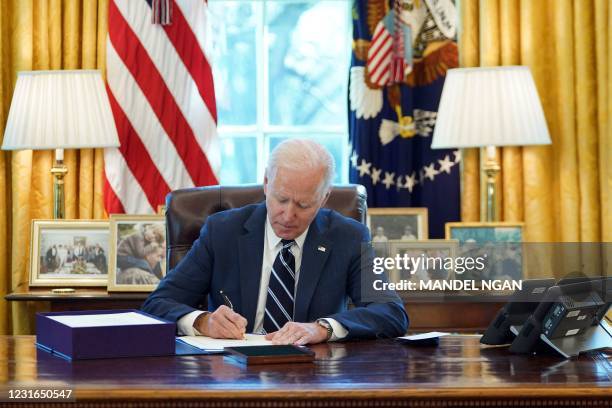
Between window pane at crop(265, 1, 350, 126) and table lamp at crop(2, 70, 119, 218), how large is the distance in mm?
906

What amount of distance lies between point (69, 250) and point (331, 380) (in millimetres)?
2400

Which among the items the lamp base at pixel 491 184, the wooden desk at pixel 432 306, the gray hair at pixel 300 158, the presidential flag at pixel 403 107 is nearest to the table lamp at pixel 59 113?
the wooden desk at pixel 432 306

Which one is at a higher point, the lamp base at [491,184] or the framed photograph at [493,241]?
the lamp base at [491,184]

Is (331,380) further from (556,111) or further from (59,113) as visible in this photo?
(556,111)

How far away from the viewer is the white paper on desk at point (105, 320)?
2000 millimetres

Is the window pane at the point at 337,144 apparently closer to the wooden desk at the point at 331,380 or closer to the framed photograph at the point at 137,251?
the framed photograph at the point at 137,251

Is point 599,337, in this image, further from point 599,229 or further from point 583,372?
point 599,229

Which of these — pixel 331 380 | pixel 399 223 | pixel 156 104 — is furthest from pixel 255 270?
pixel 156 104

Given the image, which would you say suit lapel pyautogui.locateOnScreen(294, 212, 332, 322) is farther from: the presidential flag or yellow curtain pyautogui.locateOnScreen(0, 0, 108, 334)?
yellow curtain pyautogui.locateOnScreen(0, 0, 108, 334)

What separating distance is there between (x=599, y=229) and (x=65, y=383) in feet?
9.69

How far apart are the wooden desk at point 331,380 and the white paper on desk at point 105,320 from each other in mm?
93

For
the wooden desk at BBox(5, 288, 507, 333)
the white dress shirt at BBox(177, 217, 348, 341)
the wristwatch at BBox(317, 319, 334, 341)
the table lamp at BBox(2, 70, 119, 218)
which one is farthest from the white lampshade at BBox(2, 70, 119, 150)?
the wristwatch at BBox(317, 319, 334, 341)

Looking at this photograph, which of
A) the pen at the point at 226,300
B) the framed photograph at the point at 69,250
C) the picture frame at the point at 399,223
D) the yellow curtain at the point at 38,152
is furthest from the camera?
the yellow curtain at the point at 38,152

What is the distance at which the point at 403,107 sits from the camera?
4.11 m
